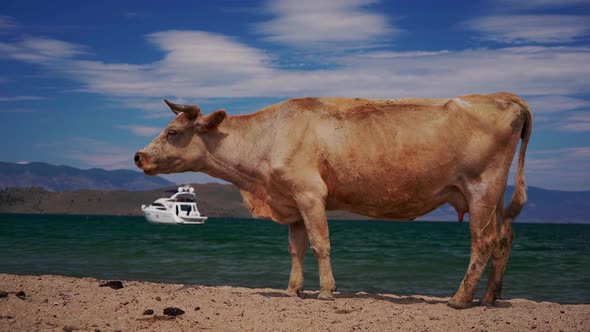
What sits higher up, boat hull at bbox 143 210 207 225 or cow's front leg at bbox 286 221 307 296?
cow's front leg at bbox 286 221 307 296

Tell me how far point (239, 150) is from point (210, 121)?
1.92ft

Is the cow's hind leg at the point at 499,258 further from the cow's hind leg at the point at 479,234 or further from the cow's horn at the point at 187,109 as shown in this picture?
the cow's horn at the point at 187,109

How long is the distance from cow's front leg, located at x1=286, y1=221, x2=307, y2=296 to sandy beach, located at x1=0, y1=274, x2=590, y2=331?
7.1 inches

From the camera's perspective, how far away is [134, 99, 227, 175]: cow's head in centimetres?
950

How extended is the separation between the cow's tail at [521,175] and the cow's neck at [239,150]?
3404mm

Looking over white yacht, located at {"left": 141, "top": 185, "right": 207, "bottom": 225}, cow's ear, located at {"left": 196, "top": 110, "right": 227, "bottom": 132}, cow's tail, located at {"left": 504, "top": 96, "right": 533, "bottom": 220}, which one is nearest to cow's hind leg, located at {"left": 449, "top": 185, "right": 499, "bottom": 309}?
cow's tail, located at {"left": 504, "top": 96, "right": 533, "bottom": 220}

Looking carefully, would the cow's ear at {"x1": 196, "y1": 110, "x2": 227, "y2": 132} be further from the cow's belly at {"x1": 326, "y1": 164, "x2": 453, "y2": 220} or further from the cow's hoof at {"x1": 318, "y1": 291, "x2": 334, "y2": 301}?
the cow's hoof at {"x1": 318, "y1": 291, "x2": 334, "y2": 301}

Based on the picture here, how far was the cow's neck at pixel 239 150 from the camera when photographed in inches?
371

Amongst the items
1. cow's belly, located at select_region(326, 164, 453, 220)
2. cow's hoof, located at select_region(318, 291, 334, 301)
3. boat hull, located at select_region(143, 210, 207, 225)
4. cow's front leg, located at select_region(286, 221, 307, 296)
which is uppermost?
cow's belly, located at select_region(326, 164, 453, 220)

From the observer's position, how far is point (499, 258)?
28.9 ft

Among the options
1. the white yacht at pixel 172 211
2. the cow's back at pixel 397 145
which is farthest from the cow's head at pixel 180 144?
the white yacht at pixel 172 211

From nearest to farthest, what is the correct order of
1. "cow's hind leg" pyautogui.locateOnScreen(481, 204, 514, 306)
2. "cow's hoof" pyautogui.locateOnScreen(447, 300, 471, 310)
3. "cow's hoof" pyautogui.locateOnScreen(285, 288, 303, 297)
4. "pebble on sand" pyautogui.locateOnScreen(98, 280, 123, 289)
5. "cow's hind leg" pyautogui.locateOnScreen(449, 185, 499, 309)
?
1. "cow's hind leg" pyautogui.locateOnScreen(449, 185, 499, 309)
2. "cow's hoof" pyautogui.locateOnScreen(447, 300, 471, 310)
3. "cow's hind leg" pyautogui.locateOnScreen(481, 204, 514, 306)
4. "cow's hoof" pyautogui.locateOnScreen(285, 288, 303, 297)
5. "pebble on sand" pyautogui.locateOnScreen(98, 280, 123, 289)

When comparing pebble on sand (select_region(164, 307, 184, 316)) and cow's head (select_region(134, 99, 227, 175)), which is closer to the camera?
pebble on sand (select_region(164, 307, 184, 316))

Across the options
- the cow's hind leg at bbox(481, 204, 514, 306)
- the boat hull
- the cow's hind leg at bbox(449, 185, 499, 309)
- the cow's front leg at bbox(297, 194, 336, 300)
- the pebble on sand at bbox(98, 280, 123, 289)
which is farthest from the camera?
the boat hull
